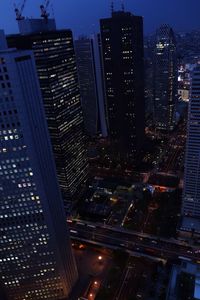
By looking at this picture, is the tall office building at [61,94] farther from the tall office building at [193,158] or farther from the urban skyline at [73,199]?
the tall office building at [193,158]

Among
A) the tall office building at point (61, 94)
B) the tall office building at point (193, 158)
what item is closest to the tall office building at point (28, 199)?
the tall office building at point (61, 94)

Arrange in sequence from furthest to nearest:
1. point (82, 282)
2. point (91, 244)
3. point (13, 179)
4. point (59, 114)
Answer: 1. point (59, 114)
2. point (91, 244)
3. point (82, 282)
4. point (13, 179)

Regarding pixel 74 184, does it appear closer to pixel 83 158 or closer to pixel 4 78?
pixel 83 158

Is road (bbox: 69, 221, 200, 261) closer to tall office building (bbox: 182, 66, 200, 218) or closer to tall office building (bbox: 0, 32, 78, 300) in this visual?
tall office building (bbox: 182, 66, 200, 218)

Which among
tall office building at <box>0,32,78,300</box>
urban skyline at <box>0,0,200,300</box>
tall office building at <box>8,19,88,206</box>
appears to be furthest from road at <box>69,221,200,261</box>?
tall office building at <box>0,32,78,300</box>

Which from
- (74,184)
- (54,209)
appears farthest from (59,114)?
(54,209)

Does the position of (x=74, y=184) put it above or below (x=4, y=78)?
below

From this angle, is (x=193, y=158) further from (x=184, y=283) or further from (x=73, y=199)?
(x=73, y=199)
